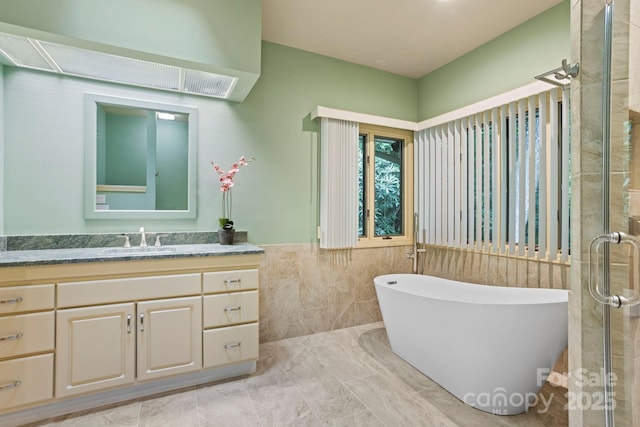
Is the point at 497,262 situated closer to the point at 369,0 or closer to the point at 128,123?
the point at 369,0

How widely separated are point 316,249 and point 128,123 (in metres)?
1.93

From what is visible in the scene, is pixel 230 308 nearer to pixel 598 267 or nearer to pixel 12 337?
pixel 12 337

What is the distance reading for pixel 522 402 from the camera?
1778 millimetres

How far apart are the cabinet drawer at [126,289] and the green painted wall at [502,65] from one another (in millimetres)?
2922

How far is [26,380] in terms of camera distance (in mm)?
1665

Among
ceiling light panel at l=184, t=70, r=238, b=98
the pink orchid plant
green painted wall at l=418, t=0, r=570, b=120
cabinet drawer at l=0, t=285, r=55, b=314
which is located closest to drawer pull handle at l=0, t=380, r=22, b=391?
cabinet drawer at l=0, t=285, r=55, b=314

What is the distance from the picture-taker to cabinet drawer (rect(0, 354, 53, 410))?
1622mm

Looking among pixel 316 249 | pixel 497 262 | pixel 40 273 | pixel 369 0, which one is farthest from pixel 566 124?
pixel 40 273

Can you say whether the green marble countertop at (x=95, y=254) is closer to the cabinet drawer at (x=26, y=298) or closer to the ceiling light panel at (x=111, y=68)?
the cabinet drawer at (x=26, y=298)

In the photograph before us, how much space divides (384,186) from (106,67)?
2.67m

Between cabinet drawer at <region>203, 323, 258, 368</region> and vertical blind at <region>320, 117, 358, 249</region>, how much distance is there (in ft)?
3.58

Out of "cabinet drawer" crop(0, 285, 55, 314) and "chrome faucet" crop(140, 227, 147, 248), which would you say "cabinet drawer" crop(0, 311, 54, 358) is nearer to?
"cabinet drawer" crop(0, 285, 55, 314)

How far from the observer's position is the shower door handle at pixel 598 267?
1.03m

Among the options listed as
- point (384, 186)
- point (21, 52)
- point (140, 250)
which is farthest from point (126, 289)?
point (384, 186)
